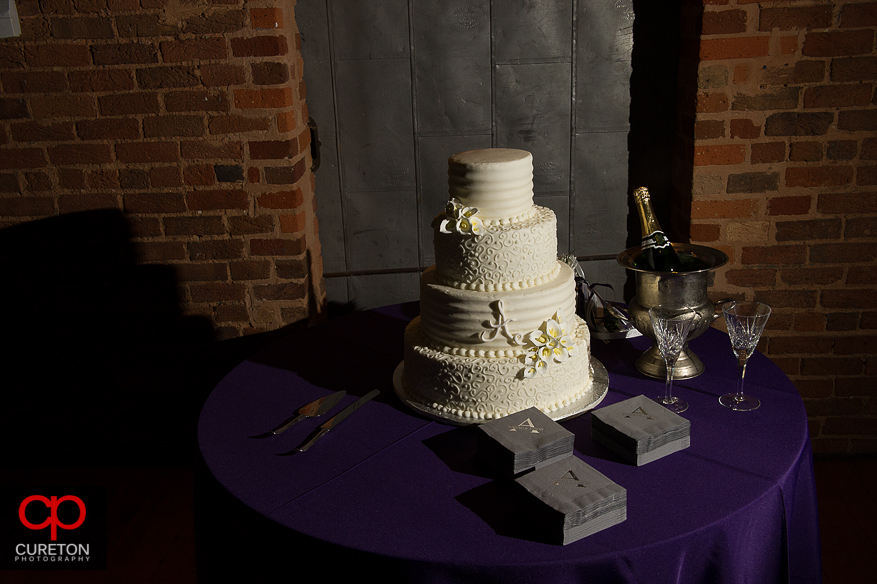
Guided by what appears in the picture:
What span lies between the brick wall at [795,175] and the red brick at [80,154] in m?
2.01

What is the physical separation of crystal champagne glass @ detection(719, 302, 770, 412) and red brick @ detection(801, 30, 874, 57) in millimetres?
1164

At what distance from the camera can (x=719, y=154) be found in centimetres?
239

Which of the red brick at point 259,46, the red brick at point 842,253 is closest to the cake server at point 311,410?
the red brick at point 259,46

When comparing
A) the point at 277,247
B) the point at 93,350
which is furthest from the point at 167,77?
the point at 93,350

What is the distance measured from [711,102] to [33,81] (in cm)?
226

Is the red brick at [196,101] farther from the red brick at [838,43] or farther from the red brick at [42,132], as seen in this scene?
the red brick at [838,43]

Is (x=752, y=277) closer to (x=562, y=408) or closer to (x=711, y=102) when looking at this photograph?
(x=711, y=102)

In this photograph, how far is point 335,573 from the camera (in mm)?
1210

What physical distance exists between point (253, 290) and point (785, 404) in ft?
5.78

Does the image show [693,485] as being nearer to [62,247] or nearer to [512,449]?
[512,449]

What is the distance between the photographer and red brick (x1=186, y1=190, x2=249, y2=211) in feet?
7.92

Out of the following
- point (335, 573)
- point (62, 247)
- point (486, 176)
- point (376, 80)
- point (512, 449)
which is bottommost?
point (335, 573)

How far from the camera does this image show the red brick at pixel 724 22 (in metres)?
2.25

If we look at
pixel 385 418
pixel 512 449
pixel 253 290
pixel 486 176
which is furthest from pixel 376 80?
pixel 512 449
